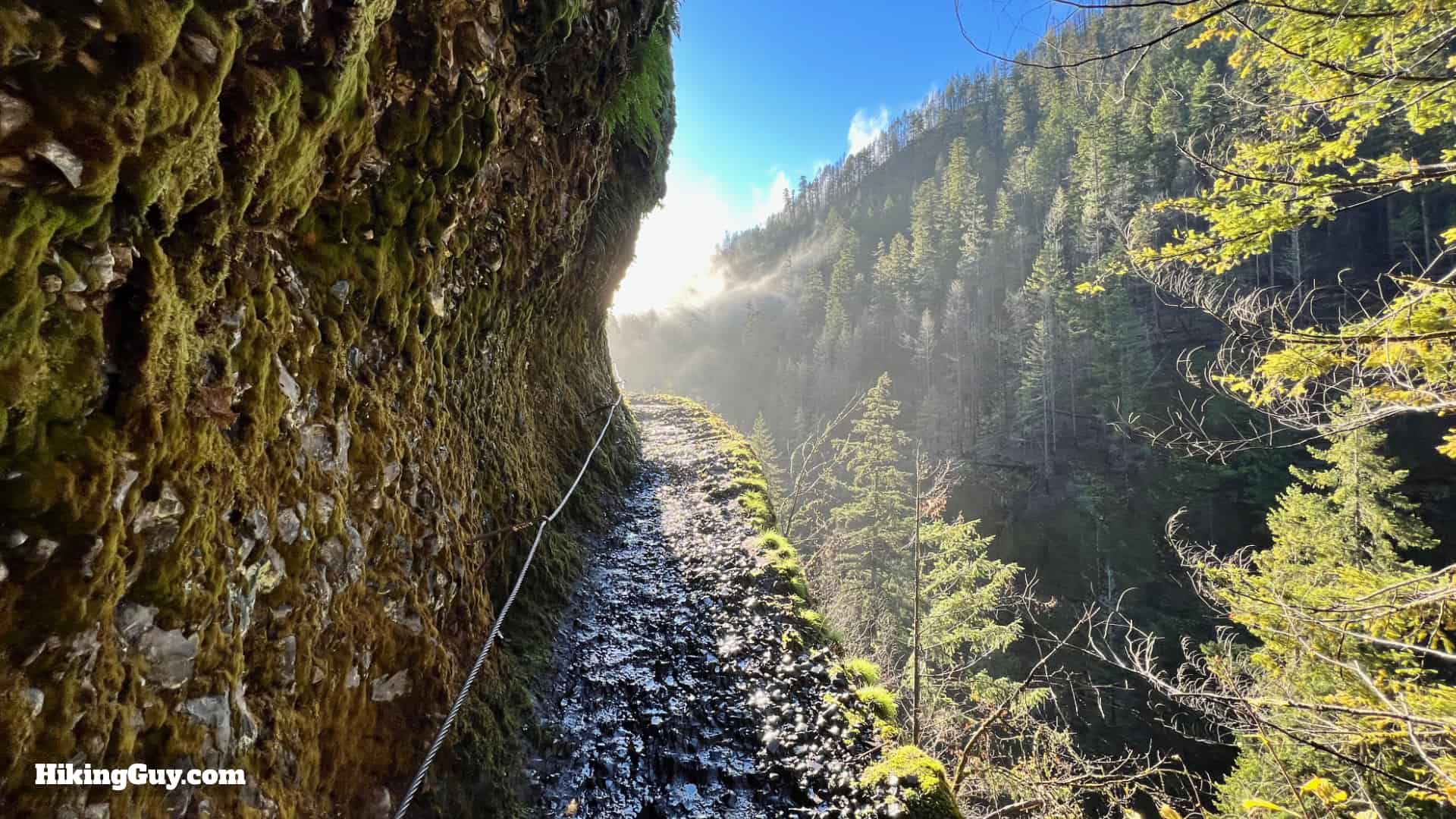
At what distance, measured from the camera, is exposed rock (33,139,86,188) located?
1352mm

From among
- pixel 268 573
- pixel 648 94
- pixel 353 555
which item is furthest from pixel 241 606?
pixel 648 94

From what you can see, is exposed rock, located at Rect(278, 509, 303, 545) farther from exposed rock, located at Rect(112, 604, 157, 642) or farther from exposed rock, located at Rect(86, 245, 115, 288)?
exposed rock, located at Rect(86, 245, 115, 288)

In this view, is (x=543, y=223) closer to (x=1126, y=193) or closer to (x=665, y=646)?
(x=665, y=646)

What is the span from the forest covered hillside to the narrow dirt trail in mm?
2879

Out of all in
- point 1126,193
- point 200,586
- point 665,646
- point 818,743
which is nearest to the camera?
point 200,586

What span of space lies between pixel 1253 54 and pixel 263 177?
24.3 feet

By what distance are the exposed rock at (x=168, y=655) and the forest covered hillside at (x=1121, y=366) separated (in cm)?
422

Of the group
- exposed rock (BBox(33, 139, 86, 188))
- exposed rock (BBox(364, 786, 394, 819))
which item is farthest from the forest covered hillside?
exposed rock (BBox(364, 786, 394, 819))

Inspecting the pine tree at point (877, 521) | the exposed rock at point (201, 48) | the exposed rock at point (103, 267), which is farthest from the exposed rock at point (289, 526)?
the pine tree at point (877, 521)

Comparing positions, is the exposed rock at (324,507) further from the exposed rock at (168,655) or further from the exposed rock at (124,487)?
the exposed rock at (124,487)

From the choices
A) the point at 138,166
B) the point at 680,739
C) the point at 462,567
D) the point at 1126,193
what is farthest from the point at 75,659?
the point at 1126,193

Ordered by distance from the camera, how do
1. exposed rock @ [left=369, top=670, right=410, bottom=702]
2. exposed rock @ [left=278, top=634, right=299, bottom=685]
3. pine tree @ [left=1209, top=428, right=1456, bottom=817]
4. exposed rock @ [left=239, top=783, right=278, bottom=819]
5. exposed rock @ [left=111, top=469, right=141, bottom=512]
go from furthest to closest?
pine tree @ [left=1209, top=428, right=1456, bottom=817], exposed rock @ [left=369, top=670, right=410, bottom=702], exposed rock @ [left=278, top=634, right=299, bottom=685], exposed rock @ [left=239, top=783, right=278, bottom=819], exposed rock @ [left=111, top=469, right=141, bottom=512]

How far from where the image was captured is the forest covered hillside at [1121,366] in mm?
4109

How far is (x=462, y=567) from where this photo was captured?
12.7 ft
